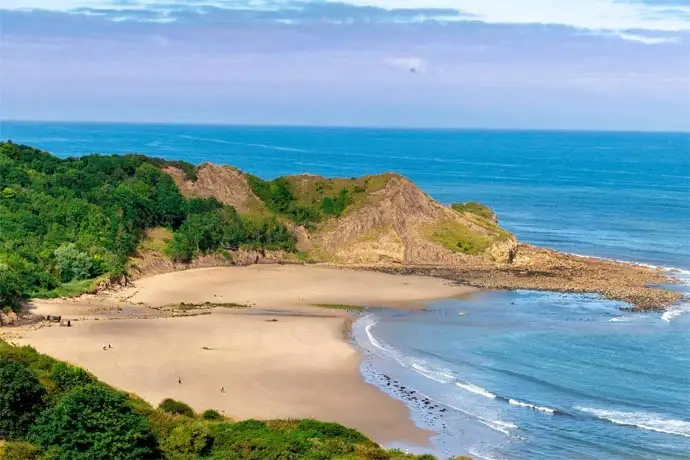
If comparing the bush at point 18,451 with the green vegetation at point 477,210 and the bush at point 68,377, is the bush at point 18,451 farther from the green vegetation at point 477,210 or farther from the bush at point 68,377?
the green vegetation at point 477,210

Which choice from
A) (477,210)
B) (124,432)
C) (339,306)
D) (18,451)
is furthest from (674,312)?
(18,451)

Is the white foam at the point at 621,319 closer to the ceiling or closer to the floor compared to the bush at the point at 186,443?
closer to the floor

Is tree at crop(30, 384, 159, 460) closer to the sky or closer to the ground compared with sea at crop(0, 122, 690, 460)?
closer to the sky

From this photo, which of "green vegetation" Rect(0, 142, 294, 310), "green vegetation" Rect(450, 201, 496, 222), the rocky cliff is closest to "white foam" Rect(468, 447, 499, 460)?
"green vegetation" Rect(0, 142, 294, 310)

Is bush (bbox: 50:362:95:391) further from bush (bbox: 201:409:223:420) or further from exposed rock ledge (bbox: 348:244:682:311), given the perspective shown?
exposed rock ledge (bbox: 348:244:682:311)

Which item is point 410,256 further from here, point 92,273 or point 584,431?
point 584,431

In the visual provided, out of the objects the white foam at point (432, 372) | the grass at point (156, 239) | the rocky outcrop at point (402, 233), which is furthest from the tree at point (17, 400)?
the rocky outcrop at point (402, 233)

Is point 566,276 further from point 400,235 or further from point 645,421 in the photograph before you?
point 645,421
